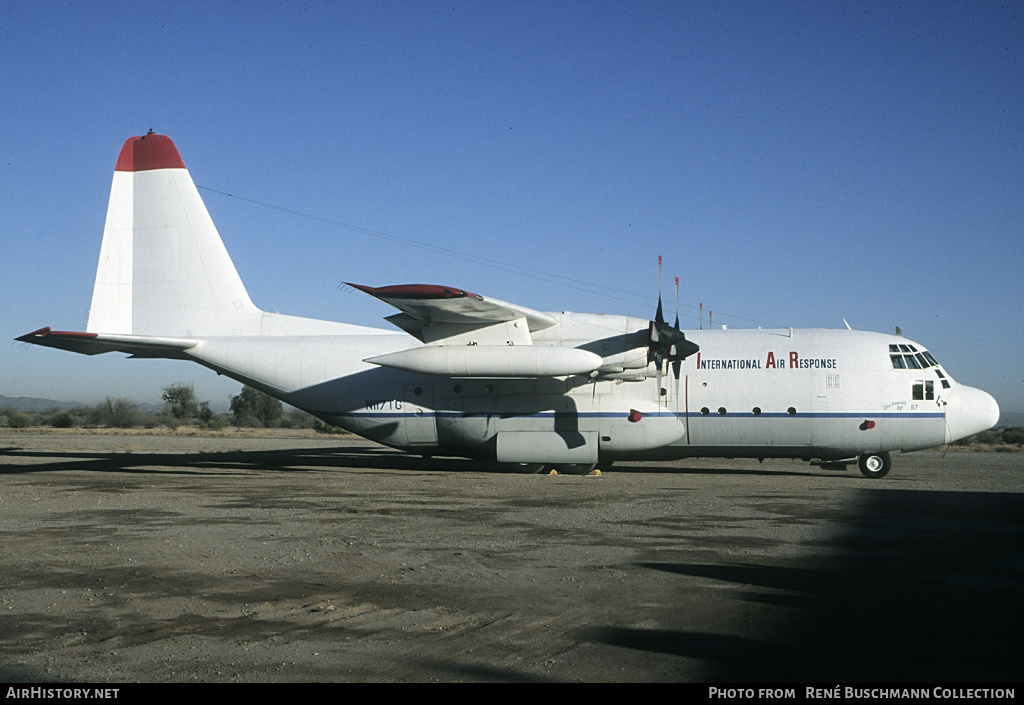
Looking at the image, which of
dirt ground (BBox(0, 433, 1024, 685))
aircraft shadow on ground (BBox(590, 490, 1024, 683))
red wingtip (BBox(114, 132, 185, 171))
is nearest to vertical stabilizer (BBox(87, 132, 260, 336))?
red wingtip (BBox(114, 132, 185, 171))

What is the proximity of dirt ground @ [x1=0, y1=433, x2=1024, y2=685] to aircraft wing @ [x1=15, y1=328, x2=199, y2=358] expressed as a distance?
4.61m

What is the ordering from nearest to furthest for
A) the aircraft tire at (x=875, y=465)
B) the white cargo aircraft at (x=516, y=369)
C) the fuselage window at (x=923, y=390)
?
the white cargo aircraft at (x=516, y=369) < the fuselage window at (x=923, y=390) < the aircraft tire at (x=875, y=465)

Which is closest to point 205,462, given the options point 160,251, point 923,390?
point 160,251

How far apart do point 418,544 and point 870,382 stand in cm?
1456

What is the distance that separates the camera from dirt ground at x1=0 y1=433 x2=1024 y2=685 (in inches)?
211

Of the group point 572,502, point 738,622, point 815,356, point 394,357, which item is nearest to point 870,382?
point 815,356

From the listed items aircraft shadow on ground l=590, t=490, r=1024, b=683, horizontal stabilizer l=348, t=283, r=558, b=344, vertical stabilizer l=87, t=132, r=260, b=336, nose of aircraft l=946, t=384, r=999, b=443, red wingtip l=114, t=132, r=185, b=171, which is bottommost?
aircraft shadow on ground l=590, t=490, r=1024, b=683

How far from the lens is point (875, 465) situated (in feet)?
69.2

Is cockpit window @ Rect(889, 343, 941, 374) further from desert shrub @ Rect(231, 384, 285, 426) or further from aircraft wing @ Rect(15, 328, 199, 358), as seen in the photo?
desert shrub @ Rect(231, 384, 285, 426)

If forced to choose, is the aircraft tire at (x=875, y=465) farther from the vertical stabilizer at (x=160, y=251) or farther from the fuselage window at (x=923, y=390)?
the vertical stabilizer at (x=160, y=251)

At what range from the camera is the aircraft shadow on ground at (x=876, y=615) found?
17.2 ft

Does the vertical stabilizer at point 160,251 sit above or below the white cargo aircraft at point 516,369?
above

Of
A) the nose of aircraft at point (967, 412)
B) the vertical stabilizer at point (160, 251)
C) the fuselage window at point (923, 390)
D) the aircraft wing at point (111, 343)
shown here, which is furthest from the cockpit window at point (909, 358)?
the aircraft wing at point (111, 343)

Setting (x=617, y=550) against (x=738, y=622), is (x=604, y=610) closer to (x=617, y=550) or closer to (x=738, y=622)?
(x=738, y=622)
